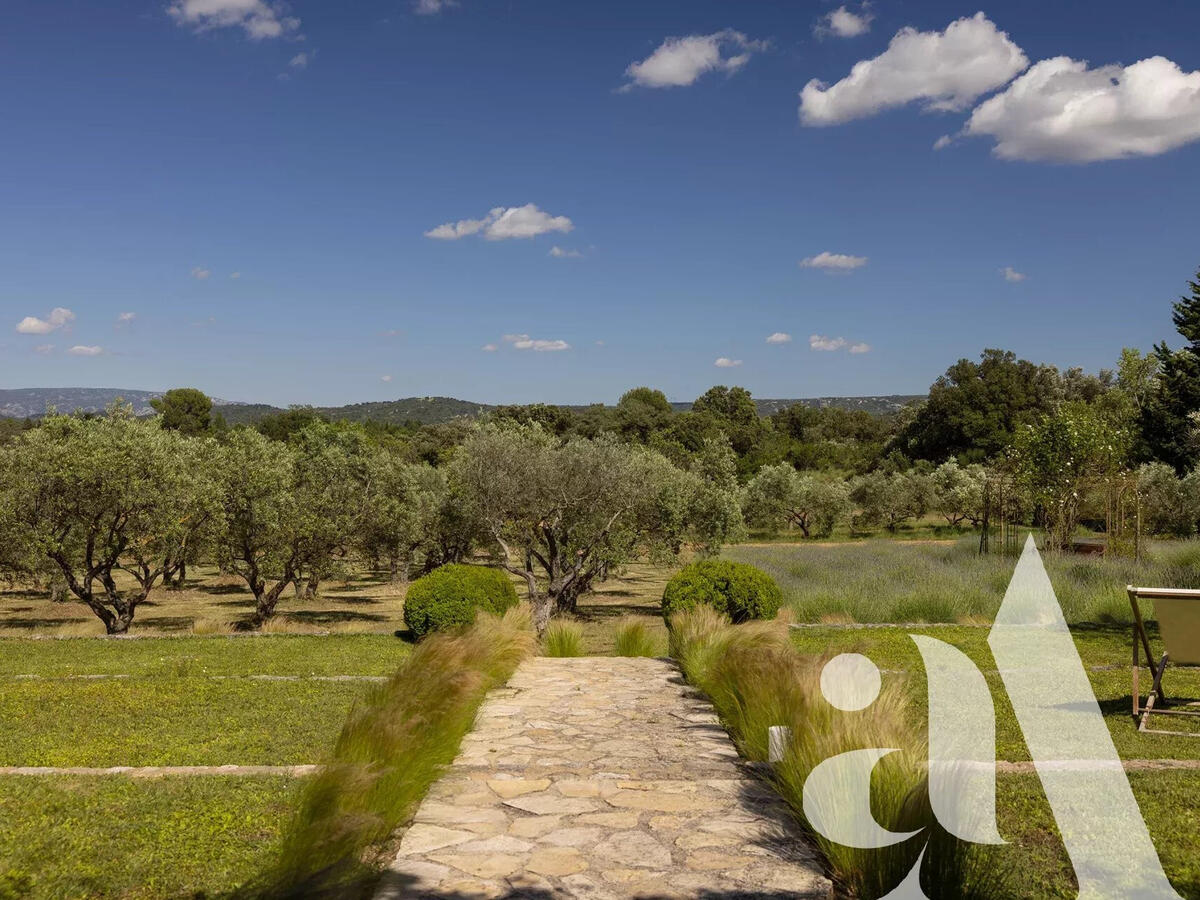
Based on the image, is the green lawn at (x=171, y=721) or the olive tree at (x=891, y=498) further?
the olive tree at (x=891, y=498)

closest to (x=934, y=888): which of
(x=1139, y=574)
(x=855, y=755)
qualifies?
(x=855, y=755)

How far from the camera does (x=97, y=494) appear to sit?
598 inches

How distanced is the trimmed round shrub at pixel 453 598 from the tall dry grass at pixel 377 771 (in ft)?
19.5

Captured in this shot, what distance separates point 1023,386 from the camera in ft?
187

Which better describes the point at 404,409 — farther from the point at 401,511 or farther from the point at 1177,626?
the point at 1177,626

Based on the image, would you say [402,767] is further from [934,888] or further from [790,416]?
[790,416]

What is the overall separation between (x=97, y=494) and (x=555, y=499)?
7.85 m

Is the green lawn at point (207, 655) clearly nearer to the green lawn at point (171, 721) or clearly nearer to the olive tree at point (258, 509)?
the green lawn at point (171, 721)

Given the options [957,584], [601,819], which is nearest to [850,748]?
[601,819]

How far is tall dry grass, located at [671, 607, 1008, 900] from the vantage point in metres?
3.46

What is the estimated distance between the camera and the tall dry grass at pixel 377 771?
351 centimetres

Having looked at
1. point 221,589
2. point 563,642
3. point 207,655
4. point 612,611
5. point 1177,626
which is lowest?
point 221,589

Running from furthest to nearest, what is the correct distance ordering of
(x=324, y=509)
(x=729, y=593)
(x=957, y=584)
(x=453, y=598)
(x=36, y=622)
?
(x=36, y=622)
(x=324, y=509)
(x=957, y=584)
(x=453, y=598)
(x=729, y=593)

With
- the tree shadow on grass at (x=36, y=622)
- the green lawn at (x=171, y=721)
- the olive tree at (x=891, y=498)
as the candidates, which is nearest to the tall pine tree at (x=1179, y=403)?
the olive tree at (x=891, y=498)
